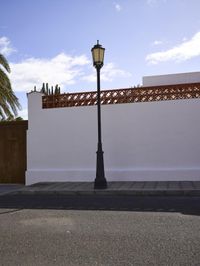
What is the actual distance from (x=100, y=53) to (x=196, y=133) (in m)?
4.00

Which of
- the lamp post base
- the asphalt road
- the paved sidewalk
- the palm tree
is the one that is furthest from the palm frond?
the asphalt road

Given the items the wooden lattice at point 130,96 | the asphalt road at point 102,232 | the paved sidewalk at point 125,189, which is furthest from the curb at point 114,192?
the wooden lattice at point 130,96

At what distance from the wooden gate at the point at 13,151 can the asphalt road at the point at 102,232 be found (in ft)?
15.6

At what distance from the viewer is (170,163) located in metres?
14.0

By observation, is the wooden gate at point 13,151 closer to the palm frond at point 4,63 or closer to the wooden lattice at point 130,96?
the wooden lattice at point 130,96

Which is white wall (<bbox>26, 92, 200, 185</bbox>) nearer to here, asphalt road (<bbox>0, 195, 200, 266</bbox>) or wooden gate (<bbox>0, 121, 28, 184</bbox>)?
wooden gate (<bbox>0, 121, 28, 184</bbox>)

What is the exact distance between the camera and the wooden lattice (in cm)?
1409

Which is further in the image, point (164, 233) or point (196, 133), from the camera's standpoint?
point (196, 133)

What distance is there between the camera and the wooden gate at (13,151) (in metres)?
15.8

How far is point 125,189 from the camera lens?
12.1 m

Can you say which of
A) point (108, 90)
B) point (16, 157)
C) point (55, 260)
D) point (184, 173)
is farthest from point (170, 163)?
point (55, 260)

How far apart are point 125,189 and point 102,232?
5.02 m

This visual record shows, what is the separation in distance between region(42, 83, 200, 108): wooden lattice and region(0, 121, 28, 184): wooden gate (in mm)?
1394

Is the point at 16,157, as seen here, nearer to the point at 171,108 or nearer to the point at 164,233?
the point at 171,108
